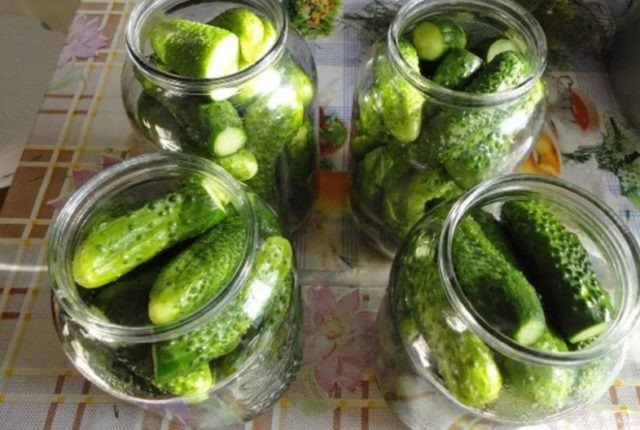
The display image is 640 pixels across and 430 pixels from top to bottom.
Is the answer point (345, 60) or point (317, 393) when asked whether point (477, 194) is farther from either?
point (345, 60)

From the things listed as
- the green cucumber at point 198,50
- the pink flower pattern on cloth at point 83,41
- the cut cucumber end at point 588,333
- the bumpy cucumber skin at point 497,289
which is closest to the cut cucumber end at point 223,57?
the green cucumber at point 198,50

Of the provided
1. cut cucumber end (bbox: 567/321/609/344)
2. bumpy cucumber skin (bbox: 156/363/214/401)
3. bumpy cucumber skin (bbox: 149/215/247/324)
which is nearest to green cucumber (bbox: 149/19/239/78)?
bumpy cucumber skin (bbox: 149/215/247/324)

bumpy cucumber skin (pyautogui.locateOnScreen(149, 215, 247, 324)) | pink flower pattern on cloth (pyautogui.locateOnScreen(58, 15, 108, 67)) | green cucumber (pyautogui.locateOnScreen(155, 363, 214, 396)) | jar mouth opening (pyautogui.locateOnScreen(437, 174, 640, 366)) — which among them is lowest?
pink flower pattern on cloth (pyautogui.locateOnScreen(58, 15, 108, 67))

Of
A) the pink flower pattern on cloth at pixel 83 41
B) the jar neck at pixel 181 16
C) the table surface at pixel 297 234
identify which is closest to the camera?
the jar neck at pixel 181 16

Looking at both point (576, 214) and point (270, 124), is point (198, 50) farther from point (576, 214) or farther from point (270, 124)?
point (576, 214)

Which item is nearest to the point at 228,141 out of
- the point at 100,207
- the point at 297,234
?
the point at 100,207

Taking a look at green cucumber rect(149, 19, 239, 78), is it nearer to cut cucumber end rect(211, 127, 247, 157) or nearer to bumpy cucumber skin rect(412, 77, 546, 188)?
cut cucumber end rect(211, 127, 247, 157)

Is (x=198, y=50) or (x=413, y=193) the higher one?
(x=198, y=50)

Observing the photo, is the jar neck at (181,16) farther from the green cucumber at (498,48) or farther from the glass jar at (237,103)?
the green cucumber at (498,48)
